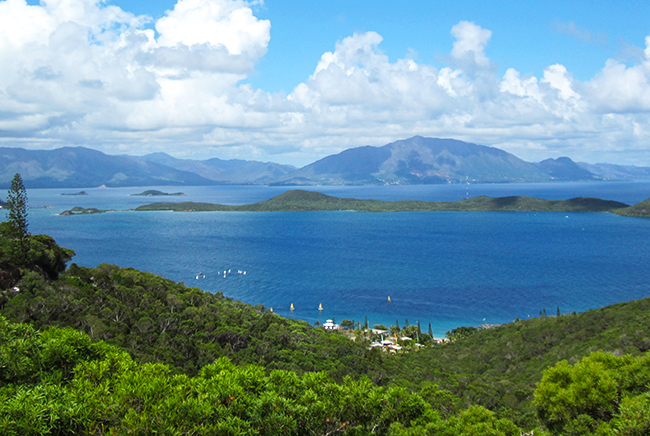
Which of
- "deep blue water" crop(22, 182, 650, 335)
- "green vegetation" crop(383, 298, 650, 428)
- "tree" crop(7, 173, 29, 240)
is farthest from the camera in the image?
"deep blue water" crop(22, 182, 650, 335)

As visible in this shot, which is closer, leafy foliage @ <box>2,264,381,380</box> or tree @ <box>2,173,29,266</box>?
leafy foliage @ <box>2,264,381,380</box>

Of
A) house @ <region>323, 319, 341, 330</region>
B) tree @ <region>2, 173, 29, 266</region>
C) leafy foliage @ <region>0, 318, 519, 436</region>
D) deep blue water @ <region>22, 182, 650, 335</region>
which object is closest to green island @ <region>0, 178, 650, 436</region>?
leafy foliage @ <region>0, 318, 519, 436</region>

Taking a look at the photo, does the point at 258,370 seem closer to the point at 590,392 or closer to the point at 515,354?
the point at 590,392

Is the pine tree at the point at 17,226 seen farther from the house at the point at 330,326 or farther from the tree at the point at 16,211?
the house at the point at 330,326

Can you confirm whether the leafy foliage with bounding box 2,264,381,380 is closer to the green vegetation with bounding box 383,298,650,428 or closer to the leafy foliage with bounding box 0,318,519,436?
the green vegetation with bounding box 383,298,650,428

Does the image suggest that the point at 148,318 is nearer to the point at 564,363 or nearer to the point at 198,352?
the point at 198,352

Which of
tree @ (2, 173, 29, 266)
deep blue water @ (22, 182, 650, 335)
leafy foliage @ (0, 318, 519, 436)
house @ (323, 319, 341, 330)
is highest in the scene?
tree @ (2, 173, 29, 266)

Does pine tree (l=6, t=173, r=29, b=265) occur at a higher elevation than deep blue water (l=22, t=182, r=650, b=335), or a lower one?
higher
